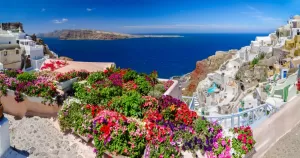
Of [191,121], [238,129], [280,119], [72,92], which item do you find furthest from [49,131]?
[280,119]

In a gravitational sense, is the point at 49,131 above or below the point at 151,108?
below

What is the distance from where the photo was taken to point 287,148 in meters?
6.76

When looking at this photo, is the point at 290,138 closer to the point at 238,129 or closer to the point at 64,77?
the point at 238,129

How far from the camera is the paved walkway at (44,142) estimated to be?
259 inches

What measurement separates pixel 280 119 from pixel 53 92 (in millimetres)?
6333

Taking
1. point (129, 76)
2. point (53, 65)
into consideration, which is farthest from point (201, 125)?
point (53, 65)

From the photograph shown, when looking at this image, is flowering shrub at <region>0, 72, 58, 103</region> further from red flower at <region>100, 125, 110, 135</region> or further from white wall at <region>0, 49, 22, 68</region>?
white wall at <region>0, 49, 22, 68</region>

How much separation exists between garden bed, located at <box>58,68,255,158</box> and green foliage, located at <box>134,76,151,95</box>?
0.87 metres

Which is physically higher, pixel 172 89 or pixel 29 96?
pixel 172 89

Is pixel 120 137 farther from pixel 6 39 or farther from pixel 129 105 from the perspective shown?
pixel 6 39

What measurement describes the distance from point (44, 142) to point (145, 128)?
108 inches

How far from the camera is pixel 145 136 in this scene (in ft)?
19.7

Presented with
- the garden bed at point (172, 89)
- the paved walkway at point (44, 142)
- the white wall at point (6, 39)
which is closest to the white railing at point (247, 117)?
the garden bed at point (172, 89)

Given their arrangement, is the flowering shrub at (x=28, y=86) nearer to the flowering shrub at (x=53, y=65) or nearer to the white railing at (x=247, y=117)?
the flowering shrub at (x=53, y=65)
